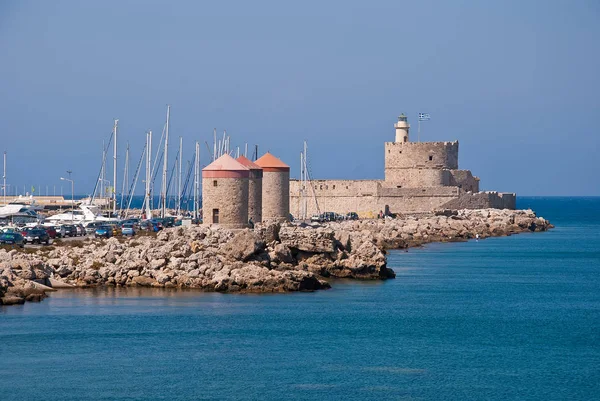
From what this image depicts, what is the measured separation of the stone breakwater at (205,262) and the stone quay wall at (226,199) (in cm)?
67

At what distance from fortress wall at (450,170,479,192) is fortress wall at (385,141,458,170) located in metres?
0.87

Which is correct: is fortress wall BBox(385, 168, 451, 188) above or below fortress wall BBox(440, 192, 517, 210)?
above

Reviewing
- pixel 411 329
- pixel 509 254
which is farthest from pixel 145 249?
pixel 509 254

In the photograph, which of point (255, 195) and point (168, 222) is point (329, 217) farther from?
point (255, 195)

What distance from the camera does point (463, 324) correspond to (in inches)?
816

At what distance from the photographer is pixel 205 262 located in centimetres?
2370

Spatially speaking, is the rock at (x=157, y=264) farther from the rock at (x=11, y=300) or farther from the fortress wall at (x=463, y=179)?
the fortress wall at (x=463, y=179)


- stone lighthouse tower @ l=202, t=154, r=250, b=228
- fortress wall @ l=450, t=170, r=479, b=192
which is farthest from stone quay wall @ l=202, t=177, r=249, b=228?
fortress wall @ l=450, t=170, r=479, b=192

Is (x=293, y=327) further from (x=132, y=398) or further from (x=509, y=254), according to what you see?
(x=509, y=254)

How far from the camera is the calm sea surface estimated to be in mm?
15012

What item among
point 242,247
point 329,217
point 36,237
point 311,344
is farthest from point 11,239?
point 329,217

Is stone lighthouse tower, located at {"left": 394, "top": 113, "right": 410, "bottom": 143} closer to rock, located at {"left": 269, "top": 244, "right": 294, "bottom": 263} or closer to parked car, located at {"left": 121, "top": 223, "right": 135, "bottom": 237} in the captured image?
parked car, located at {"left": 121, "top": 223, "right": 135, "bottom": 237}

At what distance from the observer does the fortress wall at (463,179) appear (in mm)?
56531

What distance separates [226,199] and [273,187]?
25.0 feet
